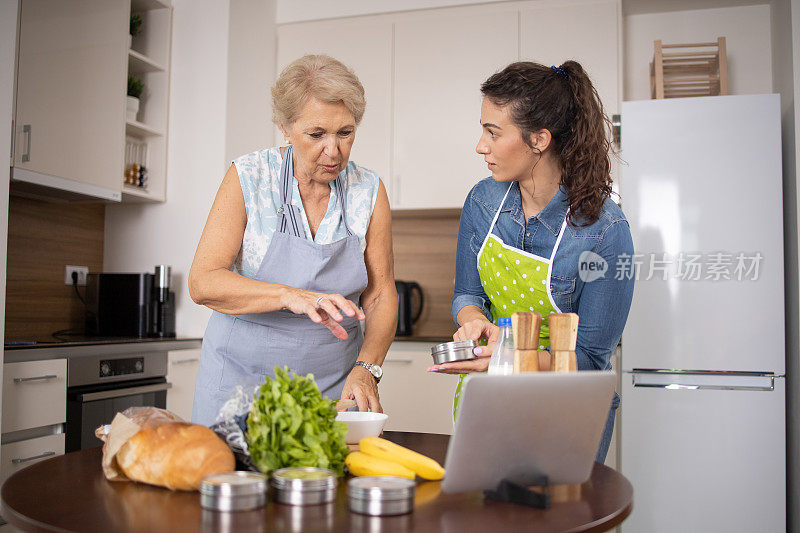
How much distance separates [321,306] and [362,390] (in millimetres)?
273

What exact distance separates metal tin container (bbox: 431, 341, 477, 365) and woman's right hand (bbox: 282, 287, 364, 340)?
165 mm

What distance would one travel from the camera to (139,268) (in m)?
3.47

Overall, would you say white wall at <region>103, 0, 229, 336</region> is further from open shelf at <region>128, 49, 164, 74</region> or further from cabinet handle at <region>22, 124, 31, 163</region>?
cabinet handle at <region>22, 124, 31, 163</region>

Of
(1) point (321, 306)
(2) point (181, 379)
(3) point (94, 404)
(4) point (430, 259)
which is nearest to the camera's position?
(1) point (321, 306)

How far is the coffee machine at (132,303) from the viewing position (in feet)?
10.1

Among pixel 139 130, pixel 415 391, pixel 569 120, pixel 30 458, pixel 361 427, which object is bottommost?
pixel 30 458

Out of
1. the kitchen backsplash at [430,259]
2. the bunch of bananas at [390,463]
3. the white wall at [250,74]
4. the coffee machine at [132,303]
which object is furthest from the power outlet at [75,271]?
the bunch of bananas at [390,463]

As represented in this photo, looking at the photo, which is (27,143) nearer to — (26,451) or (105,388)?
(105,388)

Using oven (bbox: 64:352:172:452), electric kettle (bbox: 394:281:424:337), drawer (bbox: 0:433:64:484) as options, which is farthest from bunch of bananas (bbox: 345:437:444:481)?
electric kettle (bbox: 394:281:424:337)

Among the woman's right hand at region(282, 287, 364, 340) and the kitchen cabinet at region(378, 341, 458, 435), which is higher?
the woman's right hand at region(282, 287, 364, 340)

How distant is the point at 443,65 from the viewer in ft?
11.7

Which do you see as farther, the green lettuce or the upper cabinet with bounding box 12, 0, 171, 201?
the upper cabinet with bounding box 12, 0, 171, 201

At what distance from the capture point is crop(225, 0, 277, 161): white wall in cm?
343

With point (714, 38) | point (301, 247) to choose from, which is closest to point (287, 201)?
point (301, 247)
